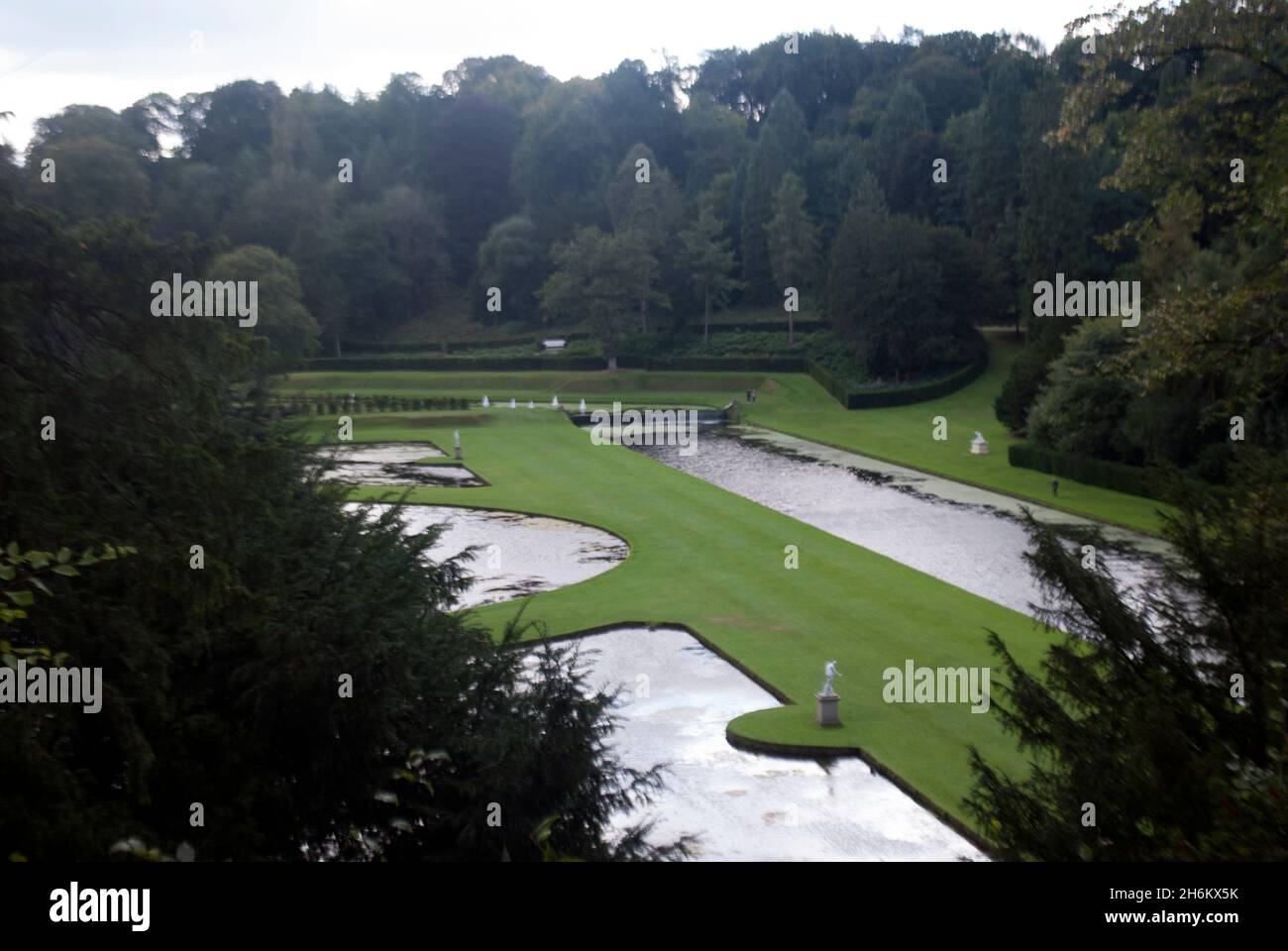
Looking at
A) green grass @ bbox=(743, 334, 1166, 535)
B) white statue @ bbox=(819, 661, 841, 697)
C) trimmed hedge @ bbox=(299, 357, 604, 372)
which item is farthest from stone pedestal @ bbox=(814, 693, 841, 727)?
trimmed hedge @ bbox=(299, 357, 604, 372)

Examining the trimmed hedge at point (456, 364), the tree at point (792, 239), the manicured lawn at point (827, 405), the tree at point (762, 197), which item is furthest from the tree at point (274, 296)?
the tree at point (762, 197)

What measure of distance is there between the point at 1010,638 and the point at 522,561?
464 inches

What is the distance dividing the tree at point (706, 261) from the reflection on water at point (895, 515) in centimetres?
3665

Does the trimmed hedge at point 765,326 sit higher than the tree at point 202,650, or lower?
higher

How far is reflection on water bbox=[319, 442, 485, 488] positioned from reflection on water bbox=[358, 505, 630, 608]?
5.37 meters

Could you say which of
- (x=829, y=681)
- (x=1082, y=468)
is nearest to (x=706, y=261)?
(x=1082, y=468)

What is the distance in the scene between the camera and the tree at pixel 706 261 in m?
82.9

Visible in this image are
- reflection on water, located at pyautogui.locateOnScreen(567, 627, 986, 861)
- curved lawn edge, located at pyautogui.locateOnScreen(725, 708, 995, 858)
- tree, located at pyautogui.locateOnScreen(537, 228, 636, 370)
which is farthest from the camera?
tree, located at pyautogui.locateOnScreen(537, 228, 636, 370)

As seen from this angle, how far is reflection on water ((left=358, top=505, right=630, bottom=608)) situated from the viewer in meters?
24.0

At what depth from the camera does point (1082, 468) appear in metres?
37.3

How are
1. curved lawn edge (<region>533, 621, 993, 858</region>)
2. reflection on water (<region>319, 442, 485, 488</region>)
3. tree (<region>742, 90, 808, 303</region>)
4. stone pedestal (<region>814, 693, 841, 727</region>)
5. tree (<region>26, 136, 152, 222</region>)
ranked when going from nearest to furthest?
1. curved lawn edge (<region>533, 621, 993, 858</region>)
2. stone pedestal (<region>814, 693, 841, 727</region>)
3. tree (<region>26, 136, 152, 222</region>)
4. reflection on water (<region>319, 442, 485, 488</region>)
5. tree (<region>742, 90, 808, 303</region>)

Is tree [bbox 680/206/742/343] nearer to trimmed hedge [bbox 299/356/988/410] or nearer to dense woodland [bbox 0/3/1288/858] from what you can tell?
trimmed hedge [bbox 299/356/988/410]

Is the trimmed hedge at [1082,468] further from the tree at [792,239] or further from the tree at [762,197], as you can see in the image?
the tree at [762,197]

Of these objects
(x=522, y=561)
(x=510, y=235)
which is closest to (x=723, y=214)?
(x=510, y=235)
